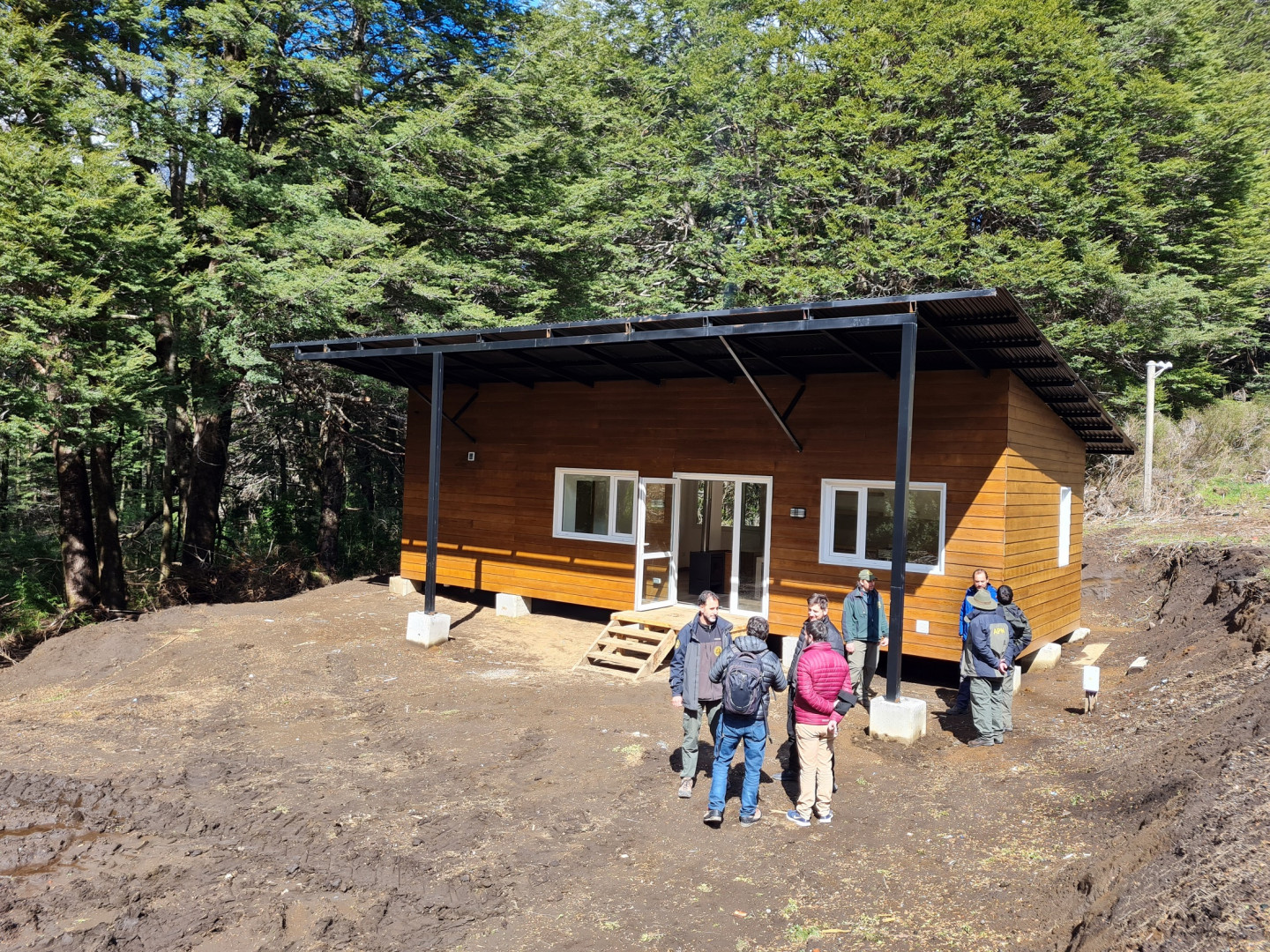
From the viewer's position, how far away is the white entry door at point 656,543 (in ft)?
38.0

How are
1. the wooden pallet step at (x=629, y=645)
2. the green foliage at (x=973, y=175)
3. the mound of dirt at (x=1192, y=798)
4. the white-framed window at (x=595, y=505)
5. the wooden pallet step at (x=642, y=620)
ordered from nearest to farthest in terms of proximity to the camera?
the mound of dirt at (x=1192, y=798), the wooden pallet step at (x=629, y=645), the wooden pallet step at (x=642, y=620), the white-framed window at (x=595, y=505), the green foliage at (x=973, y=175)

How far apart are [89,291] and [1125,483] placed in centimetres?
2084

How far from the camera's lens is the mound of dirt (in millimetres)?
3156

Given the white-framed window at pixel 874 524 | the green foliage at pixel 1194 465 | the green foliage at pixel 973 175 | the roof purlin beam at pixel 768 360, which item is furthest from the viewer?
the green foliage at pixel 973 175

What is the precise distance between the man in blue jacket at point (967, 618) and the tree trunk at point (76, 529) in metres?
14.4

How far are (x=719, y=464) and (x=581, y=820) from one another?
237 inches

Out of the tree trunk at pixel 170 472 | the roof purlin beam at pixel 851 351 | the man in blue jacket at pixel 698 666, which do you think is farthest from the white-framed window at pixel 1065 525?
the tree trunk at pixel 170 472

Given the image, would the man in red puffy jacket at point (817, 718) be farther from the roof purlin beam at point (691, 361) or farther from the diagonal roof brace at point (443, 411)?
the diagonal roof brace at point (443, 411)

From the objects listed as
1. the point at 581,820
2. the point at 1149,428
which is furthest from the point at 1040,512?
the point at 1149,428

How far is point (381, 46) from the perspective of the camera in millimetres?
15586

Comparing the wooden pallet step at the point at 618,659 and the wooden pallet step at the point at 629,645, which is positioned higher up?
the wooden pallet step at the point at 629,645

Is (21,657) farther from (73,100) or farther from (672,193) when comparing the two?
(672,193)

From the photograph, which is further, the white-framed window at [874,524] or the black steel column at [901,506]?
the white-framed window at [874,524]

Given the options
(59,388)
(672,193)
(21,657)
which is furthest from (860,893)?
(672,193)
